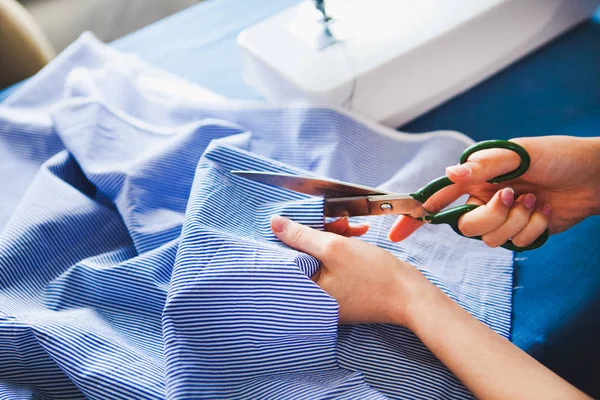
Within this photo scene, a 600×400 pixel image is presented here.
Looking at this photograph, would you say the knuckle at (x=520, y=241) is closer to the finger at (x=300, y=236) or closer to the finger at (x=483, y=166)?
the finger at (x=483, y=166)

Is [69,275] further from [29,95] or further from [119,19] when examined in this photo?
[119,19]

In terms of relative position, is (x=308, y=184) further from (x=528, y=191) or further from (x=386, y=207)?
(x=528, y=191)

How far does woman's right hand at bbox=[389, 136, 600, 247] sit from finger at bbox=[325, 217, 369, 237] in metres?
0.04

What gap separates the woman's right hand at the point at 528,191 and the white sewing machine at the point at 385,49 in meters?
0.23

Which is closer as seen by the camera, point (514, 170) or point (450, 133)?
point (514, 170)

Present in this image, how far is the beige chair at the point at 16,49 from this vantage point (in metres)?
1.43

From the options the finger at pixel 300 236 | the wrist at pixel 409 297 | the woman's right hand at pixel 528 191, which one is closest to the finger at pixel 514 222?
the woman's right hand at pixel 528 191

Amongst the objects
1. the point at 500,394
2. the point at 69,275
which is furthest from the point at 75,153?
the point at 500,394

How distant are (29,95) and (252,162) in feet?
1.98

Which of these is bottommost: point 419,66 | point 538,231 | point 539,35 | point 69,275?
point 69,275

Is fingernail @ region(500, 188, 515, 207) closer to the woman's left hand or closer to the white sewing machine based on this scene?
the woman's left hand

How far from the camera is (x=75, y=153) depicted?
81 cm

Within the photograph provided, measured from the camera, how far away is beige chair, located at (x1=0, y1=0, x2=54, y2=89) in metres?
1.43

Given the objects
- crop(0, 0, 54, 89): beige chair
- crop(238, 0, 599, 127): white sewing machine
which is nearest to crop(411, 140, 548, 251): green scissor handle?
crop(238, 0, 599, 127): white sewing machine
